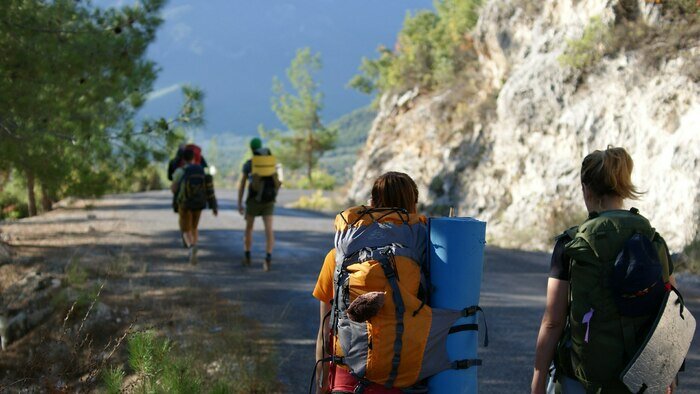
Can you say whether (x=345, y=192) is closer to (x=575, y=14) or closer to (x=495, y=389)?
(x=575, y=14)

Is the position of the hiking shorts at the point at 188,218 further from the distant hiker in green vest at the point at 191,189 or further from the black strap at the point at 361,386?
the black strap at the point at 361,386

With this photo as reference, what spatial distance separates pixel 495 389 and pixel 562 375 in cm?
309

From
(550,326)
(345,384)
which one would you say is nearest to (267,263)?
(345,384)

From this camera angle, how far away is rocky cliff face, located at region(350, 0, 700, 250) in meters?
13.6

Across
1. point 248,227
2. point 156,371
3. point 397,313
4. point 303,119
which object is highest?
point 303,119

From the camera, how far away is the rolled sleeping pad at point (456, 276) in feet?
10.4

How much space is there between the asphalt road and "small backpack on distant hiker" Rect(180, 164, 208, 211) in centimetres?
113

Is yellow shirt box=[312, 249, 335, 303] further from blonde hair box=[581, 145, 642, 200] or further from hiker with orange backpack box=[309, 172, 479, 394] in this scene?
blonde hair box=[581, 145, 642, 200]

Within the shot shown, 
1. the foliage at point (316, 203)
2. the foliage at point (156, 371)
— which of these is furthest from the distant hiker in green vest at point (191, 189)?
the foliage at point (316, 203)

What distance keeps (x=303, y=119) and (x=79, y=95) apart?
47422 millimetres

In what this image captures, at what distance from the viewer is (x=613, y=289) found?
2805 mm

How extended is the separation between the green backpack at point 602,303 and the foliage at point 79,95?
999 centimetres

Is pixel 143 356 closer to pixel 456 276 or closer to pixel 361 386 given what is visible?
pixel 361 386

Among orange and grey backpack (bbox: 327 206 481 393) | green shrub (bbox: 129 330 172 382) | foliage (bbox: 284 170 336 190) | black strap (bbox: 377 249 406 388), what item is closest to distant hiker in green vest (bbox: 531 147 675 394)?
orange and grey backpack (bbox: 327 206 481 393)
